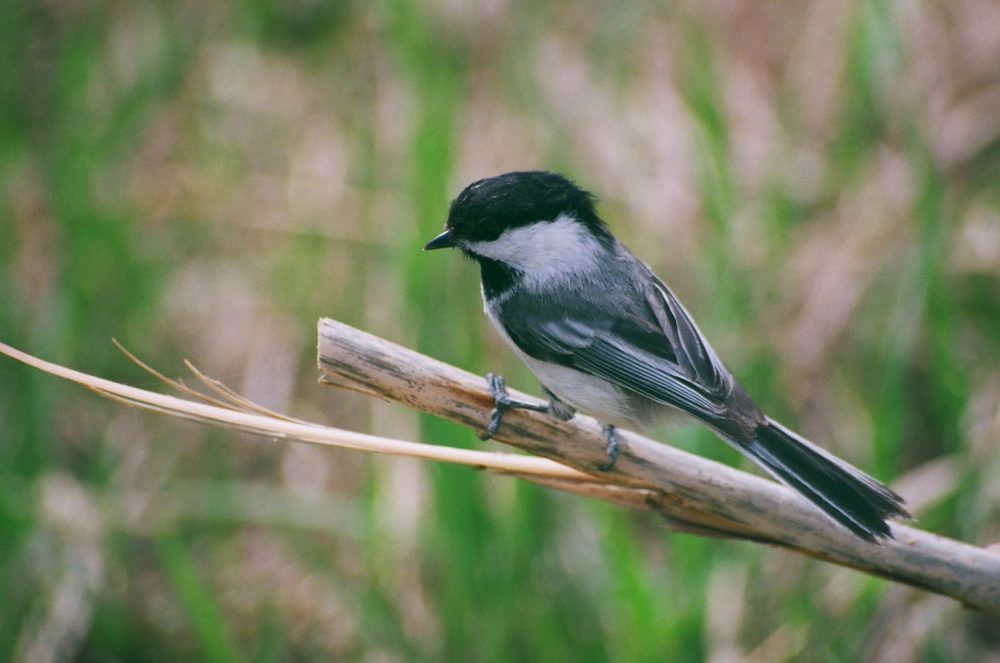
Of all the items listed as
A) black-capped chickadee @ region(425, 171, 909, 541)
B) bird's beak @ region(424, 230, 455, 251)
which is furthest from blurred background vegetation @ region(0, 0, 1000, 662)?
bird's beak @ region(424, 230, 455, 251)

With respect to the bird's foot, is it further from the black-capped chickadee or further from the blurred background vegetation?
the blurred background vegetation

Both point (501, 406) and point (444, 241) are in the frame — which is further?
point (444, 241)

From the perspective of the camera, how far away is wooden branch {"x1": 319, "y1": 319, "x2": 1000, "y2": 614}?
166cm

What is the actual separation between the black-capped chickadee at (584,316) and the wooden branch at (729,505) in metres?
0.08

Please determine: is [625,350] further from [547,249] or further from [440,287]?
[440,287]

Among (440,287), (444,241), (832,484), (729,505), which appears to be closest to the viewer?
(832,484)

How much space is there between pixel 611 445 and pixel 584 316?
1.26 ft

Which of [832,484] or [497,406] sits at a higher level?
[497,406]

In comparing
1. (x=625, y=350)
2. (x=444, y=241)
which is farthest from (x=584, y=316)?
(x=444, y=241)

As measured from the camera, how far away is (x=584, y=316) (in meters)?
2.07

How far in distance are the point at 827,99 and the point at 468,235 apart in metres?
2.31

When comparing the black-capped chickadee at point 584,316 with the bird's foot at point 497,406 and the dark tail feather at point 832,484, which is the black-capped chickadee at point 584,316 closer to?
the dark tail feather at point 832,484

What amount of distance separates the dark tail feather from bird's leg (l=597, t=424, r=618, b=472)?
222 millimetres

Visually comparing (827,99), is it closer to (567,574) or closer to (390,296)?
(390,296)
